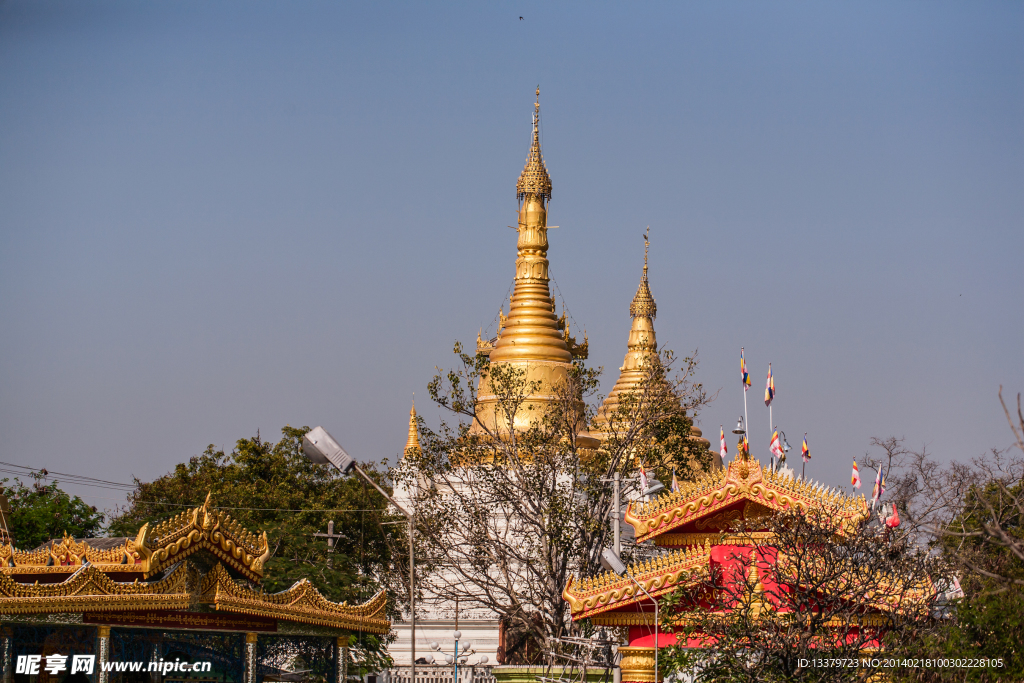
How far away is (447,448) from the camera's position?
34.9m

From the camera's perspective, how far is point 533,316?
49938mm

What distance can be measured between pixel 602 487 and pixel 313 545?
8423 mm

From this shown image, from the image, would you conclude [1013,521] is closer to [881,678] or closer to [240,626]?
[881,678]

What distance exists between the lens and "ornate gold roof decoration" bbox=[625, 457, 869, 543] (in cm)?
2158

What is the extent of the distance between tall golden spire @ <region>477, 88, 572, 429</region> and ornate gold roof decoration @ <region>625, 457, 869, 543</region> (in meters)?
21.6

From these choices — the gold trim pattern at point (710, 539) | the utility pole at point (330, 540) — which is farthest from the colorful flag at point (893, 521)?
the utility pole at point (330, 540)

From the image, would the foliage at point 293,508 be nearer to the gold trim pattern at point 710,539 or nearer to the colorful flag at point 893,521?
the gold trim pattern at point 710,539

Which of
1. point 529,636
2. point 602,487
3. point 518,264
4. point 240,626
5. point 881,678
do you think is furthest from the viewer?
point 518,264

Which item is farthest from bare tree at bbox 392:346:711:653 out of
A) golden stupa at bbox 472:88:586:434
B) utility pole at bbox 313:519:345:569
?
golden stupa at bbox 472:88:586:434

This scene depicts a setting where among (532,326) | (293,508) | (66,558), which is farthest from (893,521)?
(532,326)

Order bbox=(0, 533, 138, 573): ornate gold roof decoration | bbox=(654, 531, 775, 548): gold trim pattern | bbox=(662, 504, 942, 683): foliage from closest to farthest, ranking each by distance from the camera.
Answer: bbox=(662, 504, 942, 683): foliage < bbox=(0, 533, 138, 573): ornate gold roof decoration < bbox=(654, 531, 775, 548): gold trim pattern

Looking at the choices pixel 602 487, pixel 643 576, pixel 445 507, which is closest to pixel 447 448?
pixel 445 507

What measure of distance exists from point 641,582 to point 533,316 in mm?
28188

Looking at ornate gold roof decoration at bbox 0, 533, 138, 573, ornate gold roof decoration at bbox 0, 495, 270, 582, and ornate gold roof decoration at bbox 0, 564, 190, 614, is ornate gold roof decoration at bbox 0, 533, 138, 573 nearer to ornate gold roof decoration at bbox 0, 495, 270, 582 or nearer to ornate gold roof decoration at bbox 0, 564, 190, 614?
A: ornate gold roof decoration at bbox 0, 495, 270, 582
